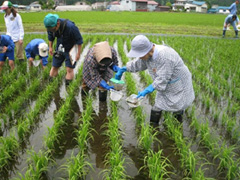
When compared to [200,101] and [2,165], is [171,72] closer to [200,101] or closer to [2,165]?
[200,101]

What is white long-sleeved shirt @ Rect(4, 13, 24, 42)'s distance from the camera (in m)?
4.99

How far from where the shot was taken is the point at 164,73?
2463mm

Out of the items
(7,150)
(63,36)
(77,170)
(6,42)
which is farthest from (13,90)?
(77,170)

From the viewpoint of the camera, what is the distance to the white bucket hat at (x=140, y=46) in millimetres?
2309

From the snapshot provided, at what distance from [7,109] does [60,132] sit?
0.87 m

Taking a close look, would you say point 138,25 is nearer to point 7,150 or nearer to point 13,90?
point 13,90

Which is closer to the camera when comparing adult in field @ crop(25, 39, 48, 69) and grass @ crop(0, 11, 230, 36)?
adult in field @ crop(25, 39, 48, 69)

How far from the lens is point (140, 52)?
93.5 inches

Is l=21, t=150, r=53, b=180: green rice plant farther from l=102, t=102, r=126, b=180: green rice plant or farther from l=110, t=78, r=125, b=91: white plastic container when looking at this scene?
l=110, t=78, r=125, b=91: white plastic container

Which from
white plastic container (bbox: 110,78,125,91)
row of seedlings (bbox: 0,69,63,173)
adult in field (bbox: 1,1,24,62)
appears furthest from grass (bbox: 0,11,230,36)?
white plastic container (bbox: 110,78,125,91)

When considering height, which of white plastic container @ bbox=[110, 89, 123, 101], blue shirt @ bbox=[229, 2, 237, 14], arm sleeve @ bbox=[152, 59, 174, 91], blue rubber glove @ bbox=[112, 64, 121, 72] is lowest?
white plastic container @ bbox=[110, 89, 123, 101]

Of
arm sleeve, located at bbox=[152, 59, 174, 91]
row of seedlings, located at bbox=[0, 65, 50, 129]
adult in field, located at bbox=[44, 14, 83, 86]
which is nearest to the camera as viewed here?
arm sleeve, located at bbox=[152, 59, 174, 91]

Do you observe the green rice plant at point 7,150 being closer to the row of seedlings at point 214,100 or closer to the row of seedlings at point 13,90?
the row of seedlings at point 13,90

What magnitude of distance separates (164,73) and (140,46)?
0.41 metres
